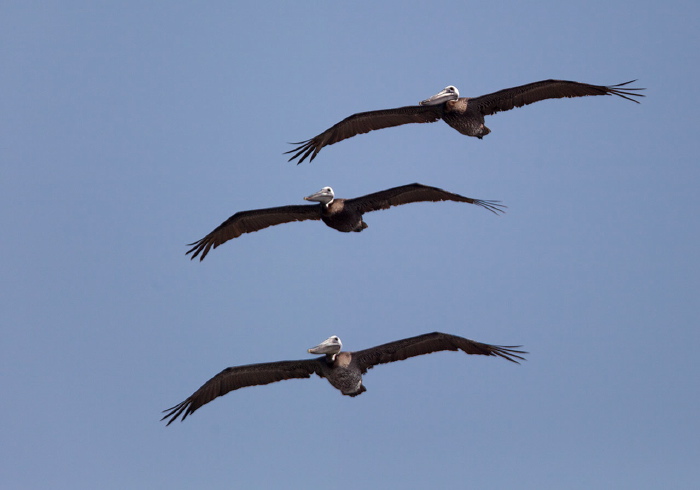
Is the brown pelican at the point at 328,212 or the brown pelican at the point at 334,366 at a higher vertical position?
the brown pelican at the point at 328,212

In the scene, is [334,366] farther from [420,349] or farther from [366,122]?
[366,122]

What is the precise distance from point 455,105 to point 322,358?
20.9 feet

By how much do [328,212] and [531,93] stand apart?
5.17 meters

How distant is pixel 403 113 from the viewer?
23.9 meters

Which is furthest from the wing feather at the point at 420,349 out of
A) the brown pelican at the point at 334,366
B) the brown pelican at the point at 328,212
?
the brown pelican at the point at 328,212

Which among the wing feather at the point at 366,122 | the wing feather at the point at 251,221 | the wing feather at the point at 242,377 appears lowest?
the wing feather at the point at 242,377

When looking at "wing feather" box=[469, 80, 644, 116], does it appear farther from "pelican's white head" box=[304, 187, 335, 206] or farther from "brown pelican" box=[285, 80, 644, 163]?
"pelican's white head" box=[304, 187, 335, 206]

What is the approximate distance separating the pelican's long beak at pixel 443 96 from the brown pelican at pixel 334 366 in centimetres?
533

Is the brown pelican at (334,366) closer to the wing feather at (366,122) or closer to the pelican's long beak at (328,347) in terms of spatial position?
the pelican's long beak at (328,347)

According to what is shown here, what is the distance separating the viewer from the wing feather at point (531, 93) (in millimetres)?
22828

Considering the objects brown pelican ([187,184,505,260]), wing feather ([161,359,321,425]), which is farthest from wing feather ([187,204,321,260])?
wing feather ([161,359,321,425])

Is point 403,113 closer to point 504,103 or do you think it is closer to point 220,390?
point 504,103

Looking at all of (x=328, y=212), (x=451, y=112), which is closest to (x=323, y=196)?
(x=328, y=212)

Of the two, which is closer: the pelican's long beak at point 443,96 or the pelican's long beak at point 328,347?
the pelican's long beak at point 328,347
